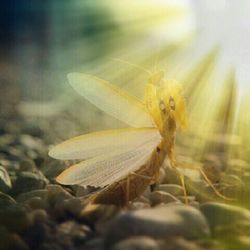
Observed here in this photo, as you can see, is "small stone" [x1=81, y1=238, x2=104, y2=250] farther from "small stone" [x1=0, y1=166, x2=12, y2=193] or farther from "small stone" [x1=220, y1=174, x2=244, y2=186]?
"small stone" [x1=220, y1=174, x2=244, y2=186]

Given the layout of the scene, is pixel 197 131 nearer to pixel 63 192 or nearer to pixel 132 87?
pixel 132 87

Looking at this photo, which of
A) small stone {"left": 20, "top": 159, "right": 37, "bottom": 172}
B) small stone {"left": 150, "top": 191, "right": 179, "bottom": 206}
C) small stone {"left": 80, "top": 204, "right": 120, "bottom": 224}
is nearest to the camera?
small stone {"left": 80, "top": 204, "right": 120, "bottom": 224}

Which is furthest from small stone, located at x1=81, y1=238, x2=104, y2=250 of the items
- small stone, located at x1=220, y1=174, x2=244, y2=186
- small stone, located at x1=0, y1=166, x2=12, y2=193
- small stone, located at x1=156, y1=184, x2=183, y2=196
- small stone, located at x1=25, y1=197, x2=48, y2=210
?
small stone, located at x1=220, y1=174, x2=244, y2=186

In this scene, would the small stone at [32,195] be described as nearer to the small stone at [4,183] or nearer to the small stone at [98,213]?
the small stone at [4,183]

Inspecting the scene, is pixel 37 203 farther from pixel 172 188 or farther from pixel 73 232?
pixel 172 188

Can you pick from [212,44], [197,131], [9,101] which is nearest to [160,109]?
[212,44]

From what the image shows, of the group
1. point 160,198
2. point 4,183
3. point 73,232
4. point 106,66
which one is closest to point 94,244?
point 73,232

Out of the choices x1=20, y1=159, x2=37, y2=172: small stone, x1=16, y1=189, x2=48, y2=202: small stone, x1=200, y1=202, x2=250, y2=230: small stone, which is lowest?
x1=20, y1=159, x2=37, y2=172: small stone
